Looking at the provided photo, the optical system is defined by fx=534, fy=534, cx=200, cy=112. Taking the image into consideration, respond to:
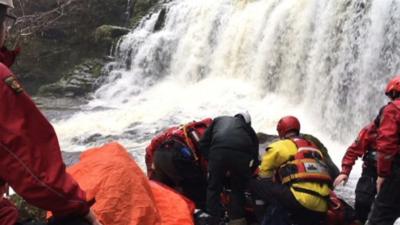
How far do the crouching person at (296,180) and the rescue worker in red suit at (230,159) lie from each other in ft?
0.73

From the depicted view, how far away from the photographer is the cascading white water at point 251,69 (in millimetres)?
11109

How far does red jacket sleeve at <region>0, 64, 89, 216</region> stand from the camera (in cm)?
159

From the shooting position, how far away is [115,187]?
134 inches

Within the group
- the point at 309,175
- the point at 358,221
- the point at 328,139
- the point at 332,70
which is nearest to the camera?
the point at 309,175

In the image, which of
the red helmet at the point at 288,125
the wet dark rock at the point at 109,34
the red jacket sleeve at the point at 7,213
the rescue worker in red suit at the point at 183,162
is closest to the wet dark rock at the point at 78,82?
the wet dark rock at the point at 109,34

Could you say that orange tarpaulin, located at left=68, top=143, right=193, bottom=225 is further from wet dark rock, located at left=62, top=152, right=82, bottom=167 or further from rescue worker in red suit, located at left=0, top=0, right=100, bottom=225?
wet dark rock, located at left=62, top=152, right=82, bottom=167

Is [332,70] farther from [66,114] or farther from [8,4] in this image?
[8,4]

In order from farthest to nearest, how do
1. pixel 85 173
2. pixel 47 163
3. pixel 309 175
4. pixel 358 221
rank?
1. pixel 358 221
2. pixel 309 175
3. pixel 85 173
4. pixel 47 163

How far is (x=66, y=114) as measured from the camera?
15.3m

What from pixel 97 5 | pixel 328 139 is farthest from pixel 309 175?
pixel 97 5

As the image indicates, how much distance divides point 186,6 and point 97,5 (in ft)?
14.3

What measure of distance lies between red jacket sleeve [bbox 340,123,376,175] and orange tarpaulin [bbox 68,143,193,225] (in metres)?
1.71

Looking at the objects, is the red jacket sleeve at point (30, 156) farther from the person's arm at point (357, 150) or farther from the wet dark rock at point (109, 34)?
the wet dark rock at point (109, 34)

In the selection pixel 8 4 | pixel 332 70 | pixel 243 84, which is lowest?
pixel 243 84
